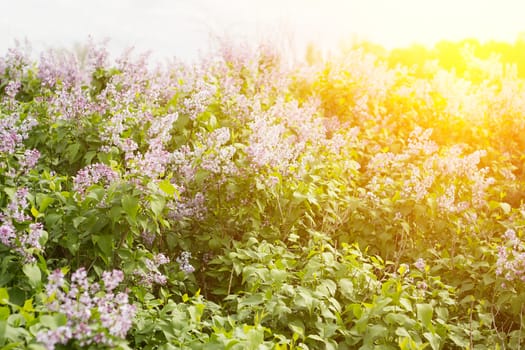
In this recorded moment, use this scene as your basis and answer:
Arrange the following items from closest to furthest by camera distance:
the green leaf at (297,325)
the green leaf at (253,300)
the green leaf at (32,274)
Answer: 1. the green leaf at (32,274)
2. the green leaf at (297,325)
3. the green leaf at (253,300)

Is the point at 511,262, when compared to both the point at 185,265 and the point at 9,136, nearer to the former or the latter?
the point at 185,265

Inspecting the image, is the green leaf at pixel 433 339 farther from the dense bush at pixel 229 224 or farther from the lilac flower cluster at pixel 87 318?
the lilac flower cluster at pixel 87 318

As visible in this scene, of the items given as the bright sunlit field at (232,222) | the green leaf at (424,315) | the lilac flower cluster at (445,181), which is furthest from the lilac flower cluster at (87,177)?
the lilac flower cluster at (445,181)

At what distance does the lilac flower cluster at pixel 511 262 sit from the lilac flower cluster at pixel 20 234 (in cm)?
286

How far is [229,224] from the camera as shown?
4652mm

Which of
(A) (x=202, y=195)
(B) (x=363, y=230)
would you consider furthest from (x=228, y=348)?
(B) (x=363, y=230)

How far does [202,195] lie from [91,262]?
997mm

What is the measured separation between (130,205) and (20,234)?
0.55 meters

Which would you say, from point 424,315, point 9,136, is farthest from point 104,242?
point 424,315

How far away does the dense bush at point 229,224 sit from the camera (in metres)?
3.03

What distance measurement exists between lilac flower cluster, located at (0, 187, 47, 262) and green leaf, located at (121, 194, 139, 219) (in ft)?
1.38

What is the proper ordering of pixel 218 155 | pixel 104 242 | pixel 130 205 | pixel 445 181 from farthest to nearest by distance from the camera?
1. pixel 445 181
2. pixel 218 155
3. pixel 104 242
4. pixel 130 205

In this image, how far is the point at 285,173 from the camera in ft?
15.1

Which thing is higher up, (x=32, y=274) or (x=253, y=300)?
(x=32, y=274)
